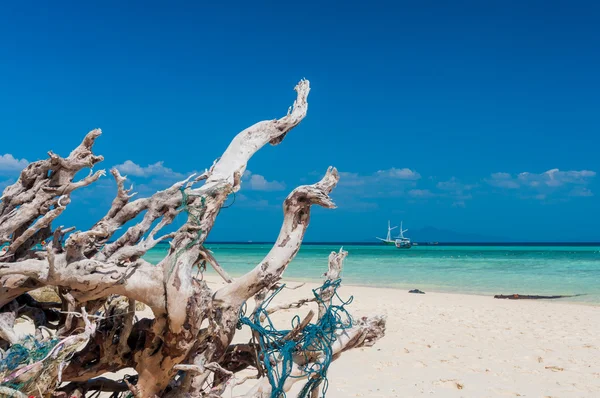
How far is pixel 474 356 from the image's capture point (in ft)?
24.5

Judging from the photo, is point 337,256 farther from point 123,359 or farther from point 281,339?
point 123,359

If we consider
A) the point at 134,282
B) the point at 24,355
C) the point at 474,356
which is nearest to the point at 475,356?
the point at 474,356

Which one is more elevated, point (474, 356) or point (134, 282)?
point (134, 282)

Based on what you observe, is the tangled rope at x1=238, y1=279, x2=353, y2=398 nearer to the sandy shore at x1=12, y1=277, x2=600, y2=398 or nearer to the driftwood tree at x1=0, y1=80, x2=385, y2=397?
the driftwood tree at x1=0, y1=80, x2=385, y2=397

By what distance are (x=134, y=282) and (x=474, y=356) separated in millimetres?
6142

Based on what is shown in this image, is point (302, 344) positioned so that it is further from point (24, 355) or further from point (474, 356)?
point (474, 356)

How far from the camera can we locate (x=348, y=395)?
5.48 m

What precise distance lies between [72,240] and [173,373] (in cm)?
107

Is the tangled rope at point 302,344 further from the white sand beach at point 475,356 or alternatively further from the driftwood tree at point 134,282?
the white sand beach at point 475,356

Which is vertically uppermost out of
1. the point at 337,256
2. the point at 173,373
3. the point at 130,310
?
the point at 337,256

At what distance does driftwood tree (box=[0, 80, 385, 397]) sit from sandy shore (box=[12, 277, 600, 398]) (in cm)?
252

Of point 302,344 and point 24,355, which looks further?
point 302,344

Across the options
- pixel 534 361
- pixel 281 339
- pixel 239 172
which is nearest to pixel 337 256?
pixel 281 339

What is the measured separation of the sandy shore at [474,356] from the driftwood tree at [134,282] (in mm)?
2521
